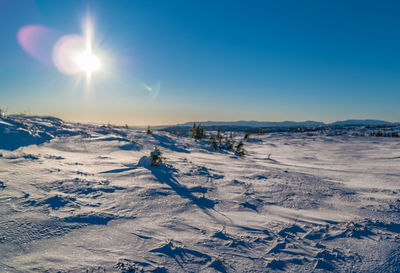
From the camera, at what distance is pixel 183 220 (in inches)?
70.7

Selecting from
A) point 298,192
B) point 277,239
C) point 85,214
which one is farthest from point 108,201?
point 298,192

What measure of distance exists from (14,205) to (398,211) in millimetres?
3533

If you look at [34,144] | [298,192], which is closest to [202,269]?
[298,192]

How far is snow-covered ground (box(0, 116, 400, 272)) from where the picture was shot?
1281 millimetres

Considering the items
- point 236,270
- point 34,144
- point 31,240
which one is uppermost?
point 34,144

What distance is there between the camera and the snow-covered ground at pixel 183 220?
1.28m

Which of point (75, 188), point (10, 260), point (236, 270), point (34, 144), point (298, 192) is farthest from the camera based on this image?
point (34, 144)

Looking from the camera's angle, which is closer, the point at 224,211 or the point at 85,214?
Result: the point at 85,214

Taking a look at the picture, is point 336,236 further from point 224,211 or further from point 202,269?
point 202,269

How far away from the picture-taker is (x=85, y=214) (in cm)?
170

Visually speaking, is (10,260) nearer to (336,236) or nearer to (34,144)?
(336,236)

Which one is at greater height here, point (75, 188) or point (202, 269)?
point (75, 188)

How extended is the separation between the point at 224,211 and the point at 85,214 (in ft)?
4.12

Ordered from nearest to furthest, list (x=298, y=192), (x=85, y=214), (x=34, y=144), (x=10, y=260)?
1. (x=10, y=260)
2. (x=85, y=214)
3. (x=298, y=192)
4. (x=34, y=144)
